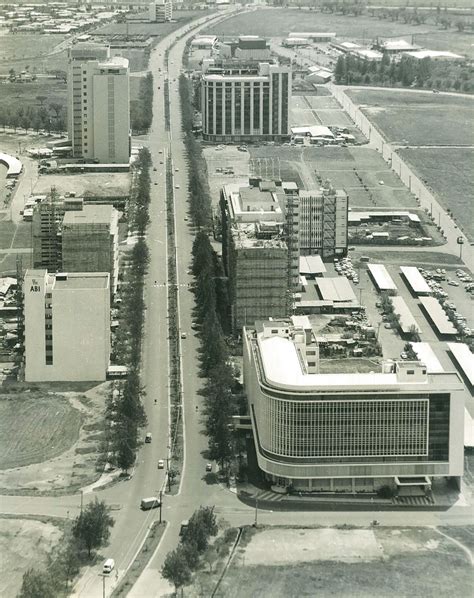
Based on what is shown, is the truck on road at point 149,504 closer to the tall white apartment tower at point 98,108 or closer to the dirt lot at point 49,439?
the dirt lot at point 49,439

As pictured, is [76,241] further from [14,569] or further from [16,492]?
[14,569]

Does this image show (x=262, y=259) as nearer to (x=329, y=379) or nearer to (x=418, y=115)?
(x=329, y=379)

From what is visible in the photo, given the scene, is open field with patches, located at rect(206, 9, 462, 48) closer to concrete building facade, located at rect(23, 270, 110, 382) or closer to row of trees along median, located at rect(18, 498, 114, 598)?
concrete building facade, located at rect(23, 270, 110, 382)

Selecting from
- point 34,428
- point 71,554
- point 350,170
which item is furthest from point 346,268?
point 71,554

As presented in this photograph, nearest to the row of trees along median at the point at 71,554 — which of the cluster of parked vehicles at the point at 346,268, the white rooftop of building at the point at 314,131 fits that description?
the cluster of parked vehicles at the point at 346,268

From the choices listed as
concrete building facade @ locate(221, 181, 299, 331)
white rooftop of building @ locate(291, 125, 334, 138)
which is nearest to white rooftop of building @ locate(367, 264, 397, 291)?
concrete building facade @ locate(221, 181, 299, 331)

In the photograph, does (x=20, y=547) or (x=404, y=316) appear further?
(x=404, y=316)
